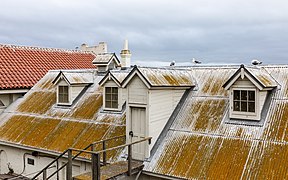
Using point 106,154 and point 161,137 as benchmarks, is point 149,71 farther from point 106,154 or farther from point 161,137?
point 106,154

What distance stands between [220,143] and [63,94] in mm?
8459

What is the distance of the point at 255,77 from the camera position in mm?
9945

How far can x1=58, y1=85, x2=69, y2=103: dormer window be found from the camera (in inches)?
614

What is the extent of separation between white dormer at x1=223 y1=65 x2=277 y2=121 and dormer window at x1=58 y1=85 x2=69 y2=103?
794 cm

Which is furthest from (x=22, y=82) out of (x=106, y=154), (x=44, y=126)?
(x=106, y=154)

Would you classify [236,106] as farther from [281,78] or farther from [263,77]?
[281,78]

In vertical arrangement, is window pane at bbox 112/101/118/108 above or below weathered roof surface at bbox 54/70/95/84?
below

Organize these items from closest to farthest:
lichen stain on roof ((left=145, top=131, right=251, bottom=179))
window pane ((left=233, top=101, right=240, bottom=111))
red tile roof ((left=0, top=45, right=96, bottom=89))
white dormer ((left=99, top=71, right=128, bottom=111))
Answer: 1. lichen stain on roof ((left=145, top=131, right=251, bottom=179))
2. window pane ((left=233, top=101, right=240, bottom=111))
3. white dormer ((left=99, top=71, right=128, bottom=111))
4. red tile roof ((left=0, top=45, right=96, bottom=89))

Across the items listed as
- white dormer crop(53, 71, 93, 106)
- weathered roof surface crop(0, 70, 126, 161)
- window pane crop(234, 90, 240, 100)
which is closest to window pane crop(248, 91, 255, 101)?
window pane crop(234, 90, 240, 100)

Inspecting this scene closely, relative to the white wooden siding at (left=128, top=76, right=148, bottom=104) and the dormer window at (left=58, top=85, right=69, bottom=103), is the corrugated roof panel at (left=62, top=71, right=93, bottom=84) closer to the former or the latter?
the dormer window at (left=58, top=85, right=69, bottom=103)

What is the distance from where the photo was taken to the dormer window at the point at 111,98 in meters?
13.7

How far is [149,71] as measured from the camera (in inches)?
447

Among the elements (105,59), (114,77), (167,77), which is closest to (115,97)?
(114,77)

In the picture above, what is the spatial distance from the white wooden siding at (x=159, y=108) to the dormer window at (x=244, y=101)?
7.26 feet
